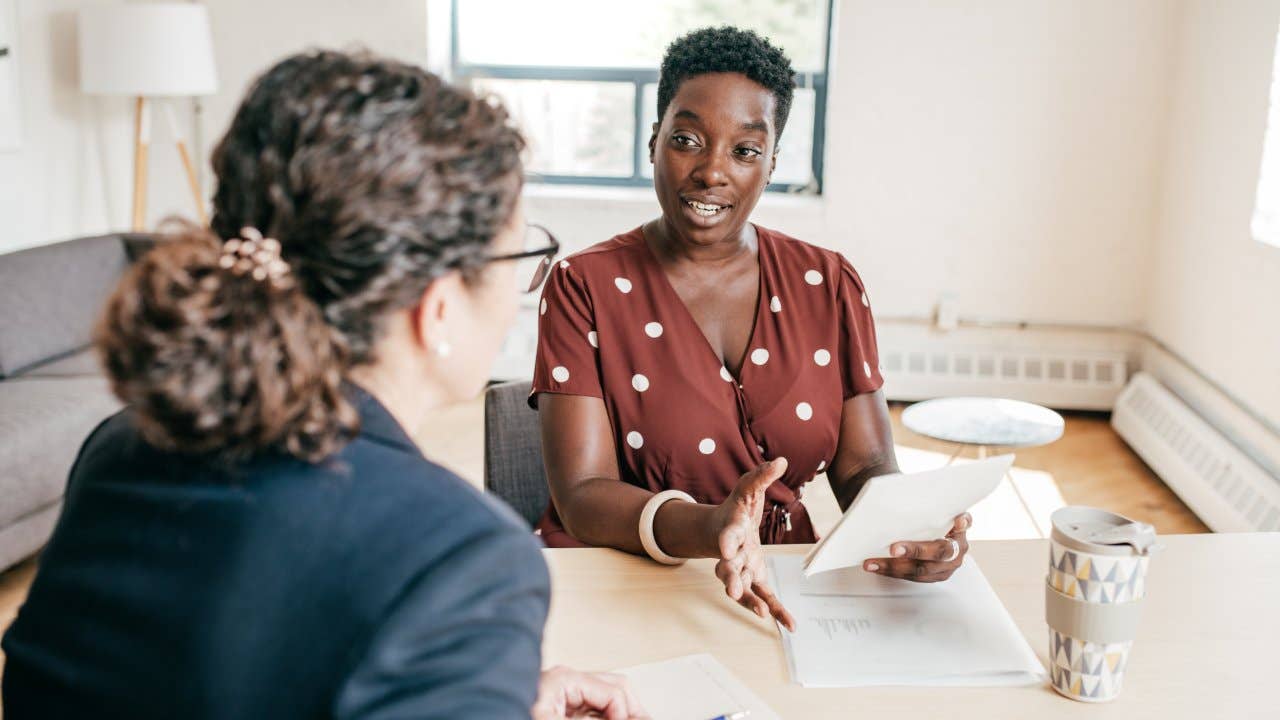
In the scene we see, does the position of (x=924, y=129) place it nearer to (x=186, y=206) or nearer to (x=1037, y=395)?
(x=1037, y=395)

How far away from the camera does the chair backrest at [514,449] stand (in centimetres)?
→ 184

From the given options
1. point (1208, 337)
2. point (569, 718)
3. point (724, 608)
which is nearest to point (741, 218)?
point (724, 608)

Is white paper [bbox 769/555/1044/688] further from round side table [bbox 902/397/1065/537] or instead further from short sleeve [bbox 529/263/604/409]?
round side table [bbox 902/397/1065/537]

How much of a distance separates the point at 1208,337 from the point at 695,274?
283cm

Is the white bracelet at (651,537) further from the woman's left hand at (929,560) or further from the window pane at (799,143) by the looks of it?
the window pane at (799,143)

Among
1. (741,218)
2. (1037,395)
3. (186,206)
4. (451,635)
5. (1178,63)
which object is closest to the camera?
(451,635)

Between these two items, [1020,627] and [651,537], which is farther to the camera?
[651,537]

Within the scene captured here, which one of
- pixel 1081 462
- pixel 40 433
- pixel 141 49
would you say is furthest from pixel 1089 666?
pixel 141 49

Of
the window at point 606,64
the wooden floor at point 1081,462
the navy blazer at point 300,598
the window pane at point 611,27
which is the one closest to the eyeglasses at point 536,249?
the navy blazer at point 300,598

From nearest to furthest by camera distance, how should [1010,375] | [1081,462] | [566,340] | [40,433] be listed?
[566,340] → [40,433] → [1081,462] → [1010,375]

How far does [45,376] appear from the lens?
3.41 m

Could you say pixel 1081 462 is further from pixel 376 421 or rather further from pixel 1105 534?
pixel 376 421

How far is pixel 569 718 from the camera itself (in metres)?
1.05

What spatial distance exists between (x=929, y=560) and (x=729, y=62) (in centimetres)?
86
